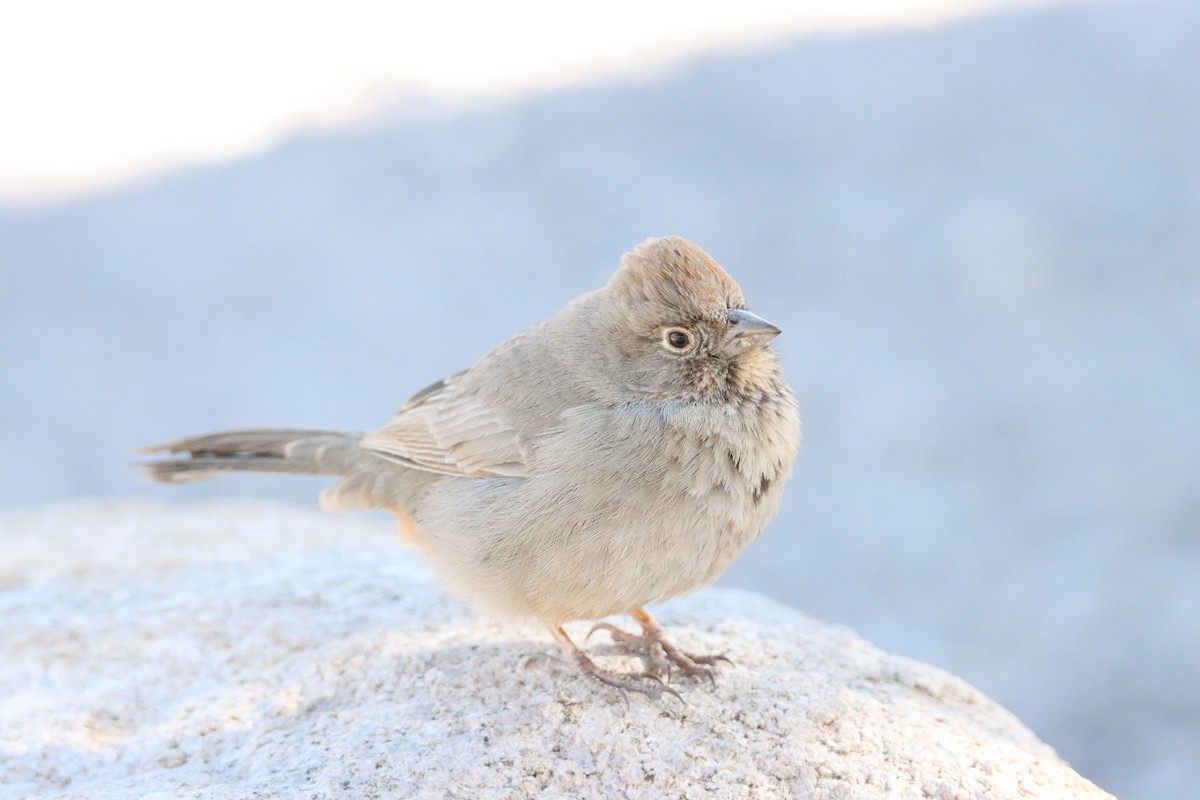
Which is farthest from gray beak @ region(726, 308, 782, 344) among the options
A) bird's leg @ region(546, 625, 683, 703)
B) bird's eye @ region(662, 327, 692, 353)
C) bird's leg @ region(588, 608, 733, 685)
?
bird's leg @ region(546, 625, 683, 703)

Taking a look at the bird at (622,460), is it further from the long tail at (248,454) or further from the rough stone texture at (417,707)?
the long tail at (248,454)

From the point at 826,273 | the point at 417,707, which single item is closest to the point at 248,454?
the point at 417,707

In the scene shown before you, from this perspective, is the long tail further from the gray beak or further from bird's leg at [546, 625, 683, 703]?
the gray beak

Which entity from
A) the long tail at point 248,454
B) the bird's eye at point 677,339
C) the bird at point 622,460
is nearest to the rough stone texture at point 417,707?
the bird at point 622,460

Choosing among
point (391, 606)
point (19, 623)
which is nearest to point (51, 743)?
point (19, 623)

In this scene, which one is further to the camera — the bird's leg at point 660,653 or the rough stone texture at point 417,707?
the bird's leg at point 660,653

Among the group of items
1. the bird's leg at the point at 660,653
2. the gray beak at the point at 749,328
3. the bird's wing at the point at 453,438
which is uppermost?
the gray beak at the point at 749,328

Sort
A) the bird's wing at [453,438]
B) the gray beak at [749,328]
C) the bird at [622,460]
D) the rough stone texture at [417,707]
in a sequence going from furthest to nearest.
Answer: the bird's wing at [453,438], the gray beak at [749,328], the bird at [622,460], the rough stone texture at [417,707]

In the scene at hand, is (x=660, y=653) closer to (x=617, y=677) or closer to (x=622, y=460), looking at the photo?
(x=617, y=677)
